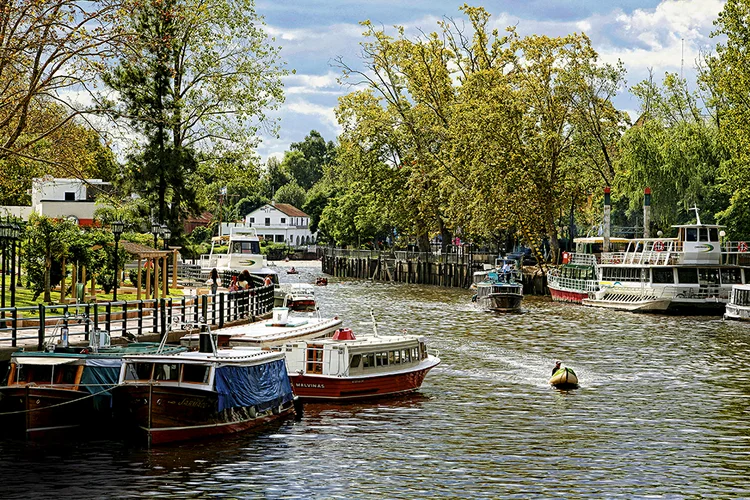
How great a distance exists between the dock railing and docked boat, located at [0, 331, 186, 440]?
6.35 ft

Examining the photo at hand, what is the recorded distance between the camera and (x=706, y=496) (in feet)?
74.3

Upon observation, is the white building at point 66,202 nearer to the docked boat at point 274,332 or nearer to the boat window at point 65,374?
the docked boat at point 274,332

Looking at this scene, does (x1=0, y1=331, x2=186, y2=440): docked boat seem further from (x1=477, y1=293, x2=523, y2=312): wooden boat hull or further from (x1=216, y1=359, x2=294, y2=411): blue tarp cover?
(x1=477, y1=293, x2=523, y2=312): wooden boat hull

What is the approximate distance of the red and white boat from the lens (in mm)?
32812

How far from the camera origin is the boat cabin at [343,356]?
32.8 meters

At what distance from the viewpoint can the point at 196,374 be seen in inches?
1035

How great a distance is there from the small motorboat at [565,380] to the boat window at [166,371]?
1612 cm

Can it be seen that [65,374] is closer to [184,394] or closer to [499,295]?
[184,394]

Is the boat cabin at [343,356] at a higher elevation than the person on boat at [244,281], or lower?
lower

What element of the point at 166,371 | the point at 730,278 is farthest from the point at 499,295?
the point at 166,371

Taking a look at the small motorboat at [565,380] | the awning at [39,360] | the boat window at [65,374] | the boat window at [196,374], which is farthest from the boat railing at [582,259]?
the awning at [39,360]

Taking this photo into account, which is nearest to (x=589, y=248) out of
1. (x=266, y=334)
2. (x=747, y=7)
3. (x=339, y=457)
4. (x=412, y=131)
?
(x=747, y=7)

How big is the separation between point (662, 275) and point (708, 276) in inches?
121

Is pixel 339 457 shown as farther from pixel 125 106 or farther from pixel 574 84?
pixel 574 84
